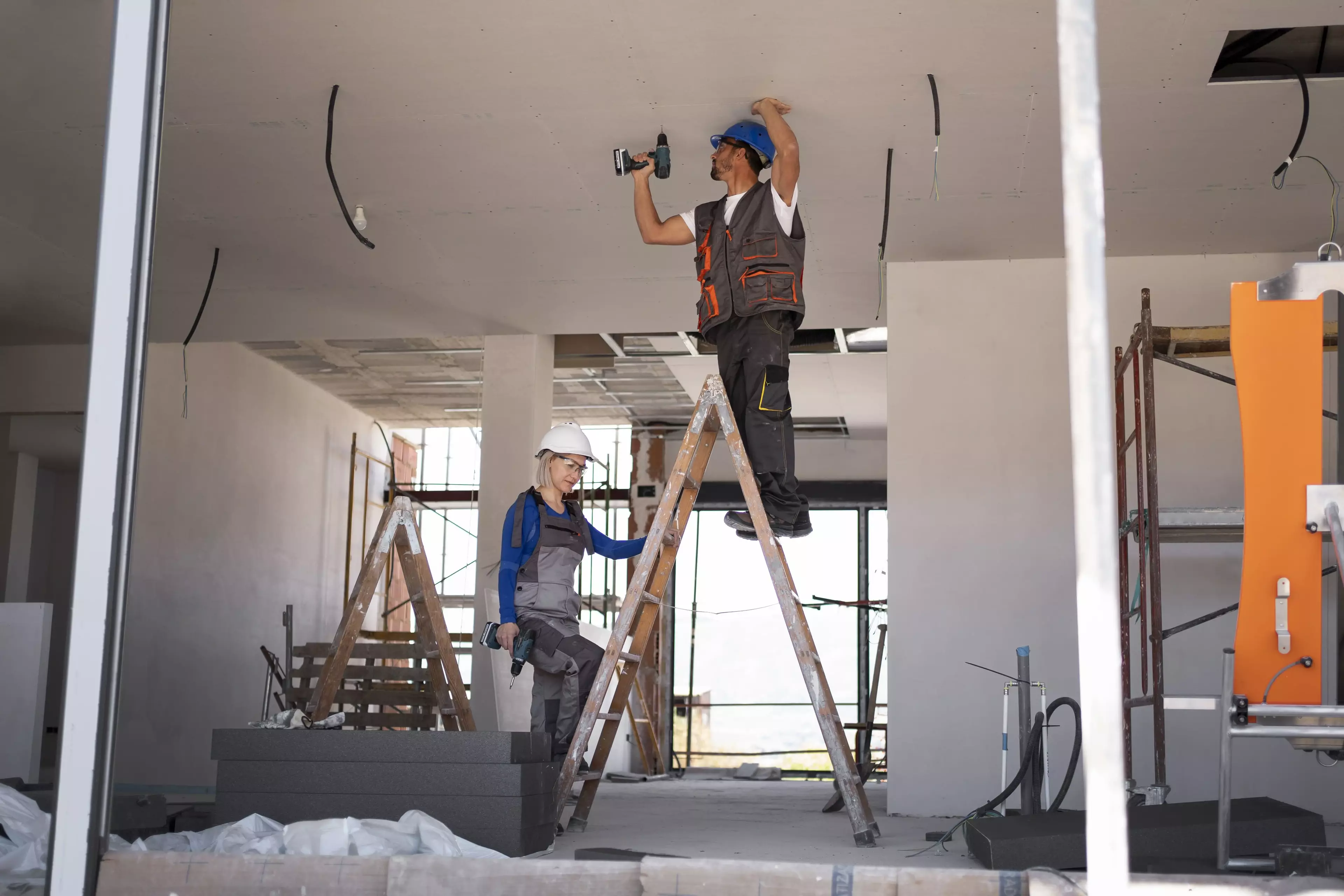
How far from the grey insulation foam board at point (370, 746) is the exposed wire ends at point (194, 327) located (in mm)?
3247

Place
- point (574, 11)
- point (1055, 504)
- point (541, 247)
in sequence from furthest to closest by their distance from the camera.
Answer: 1. point (541, 247)
2. point (1055, 504)
3. point (574, 11)

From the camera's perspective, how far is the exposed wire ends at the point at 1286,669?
266 centimetres

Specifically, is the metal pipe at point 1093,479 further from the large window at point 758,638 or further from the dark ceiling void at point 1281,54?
the large window at point 758,638

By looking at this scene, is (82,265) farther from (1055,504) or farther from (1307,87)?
(1307,87)

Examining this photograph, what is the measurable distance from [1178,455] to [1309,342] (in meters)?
2.89

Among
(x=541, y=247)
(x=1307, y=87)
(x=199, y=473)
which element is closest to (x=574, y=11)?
(x=541, y=247)

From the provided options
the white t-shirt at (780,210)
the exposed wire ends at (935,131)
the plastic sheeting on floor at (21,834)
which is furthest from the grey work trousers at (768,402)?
the plastic sheeting on floor at (21,834)

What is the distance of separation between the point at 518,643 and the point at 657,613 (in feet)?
1.82

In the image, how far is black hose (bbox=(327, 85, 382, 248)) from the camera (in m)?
4.35

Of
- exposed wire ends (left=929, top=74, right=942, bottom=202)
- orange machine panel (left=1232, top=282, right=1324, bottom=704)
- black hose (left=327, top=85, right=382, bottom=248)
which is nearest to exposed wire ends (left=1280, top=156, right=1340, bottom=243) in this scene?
black hose (left=327, top=85, right=382, bottom=248)

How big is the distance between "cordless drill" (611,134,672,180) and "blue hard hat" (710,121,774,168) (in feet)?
0.62

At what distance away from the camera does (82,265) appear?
20.3ft

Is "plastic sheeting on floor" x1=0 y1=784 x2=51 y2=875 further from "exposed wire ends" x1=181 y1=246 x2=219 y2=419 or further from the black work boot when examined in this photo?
"exposed wire ends" x1=181 y1=246 x2=219 y2=419

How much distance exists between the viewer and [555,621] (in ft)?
14.5
